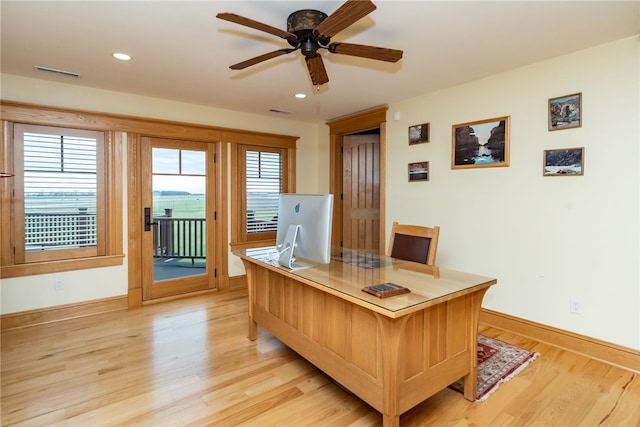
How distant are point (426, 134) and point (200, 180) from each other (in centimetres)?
280

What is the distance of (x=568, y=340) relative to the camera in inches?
106

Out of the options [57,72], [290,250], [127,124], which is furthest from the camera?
[127,124]

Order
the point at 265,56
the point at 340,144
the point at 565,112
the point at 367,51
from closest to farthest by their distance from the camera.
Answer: the point at 367,51 → the point at 265,56 → the point at 565,112 → the point at 340,144

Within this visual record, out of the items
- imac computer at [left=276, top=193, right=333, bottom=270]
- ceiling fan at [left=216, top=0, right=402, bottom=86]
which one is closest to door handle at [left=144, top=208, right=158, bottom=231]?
imac computer at [left=276, top=193, right=333, bottom=270]

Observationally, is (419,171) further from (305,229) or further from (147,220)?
(147,220)

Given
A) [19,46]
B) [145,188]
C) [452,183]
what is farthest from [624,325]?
[19,46]

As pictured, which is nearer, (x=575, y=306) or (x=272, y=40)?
(x=272, y=40)

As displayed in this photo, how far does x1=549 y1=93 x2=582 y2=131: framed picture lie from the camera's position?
2619mm

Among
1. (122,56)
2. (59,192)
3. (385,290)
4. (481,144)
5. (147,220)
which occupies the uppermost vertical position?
(122,56)

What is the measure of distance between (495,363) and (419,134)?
2423 mm

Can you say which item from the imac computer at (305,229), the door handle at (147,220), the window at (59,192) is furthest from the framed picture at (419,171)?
the window at (59,192)

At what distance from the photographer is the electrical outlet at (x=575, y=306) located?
8.74ft

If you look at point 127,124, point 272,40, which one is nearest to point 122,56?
point 127,124

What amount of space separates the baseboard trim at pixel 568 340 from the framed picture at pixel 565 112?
66.1 inches
